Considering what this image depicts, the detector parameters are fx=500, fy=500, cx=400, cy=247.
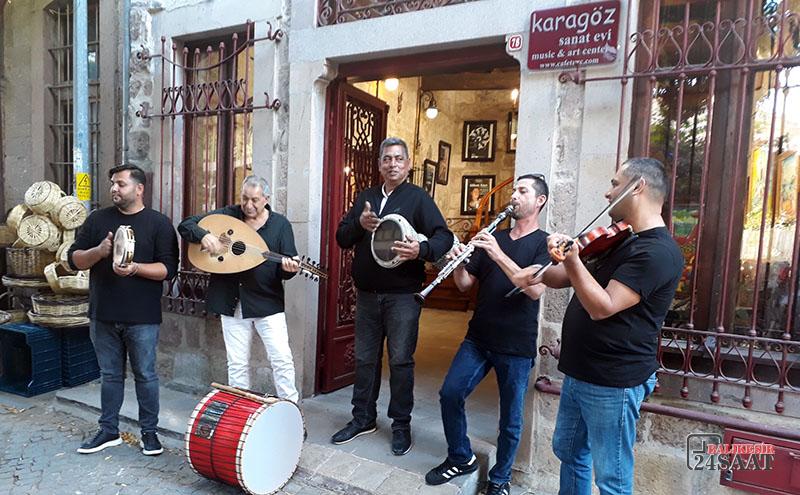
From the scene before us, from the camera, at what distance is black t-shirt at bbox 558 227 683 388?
1969 millimetres

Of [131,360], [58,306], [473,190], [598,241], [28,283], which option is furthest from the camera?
[473,190]

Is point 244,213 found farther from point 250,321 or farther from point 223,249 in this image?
point 250,321

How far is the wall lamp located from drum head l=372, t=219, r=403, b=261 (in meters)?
5.64

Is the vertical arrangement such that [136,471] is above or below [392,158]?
below

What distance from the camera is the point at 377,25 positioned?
3.75m

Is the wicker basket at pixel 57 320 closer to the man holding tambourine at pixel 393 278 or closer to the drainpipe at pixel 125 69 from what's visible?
the drainpipe at pixel 125 69

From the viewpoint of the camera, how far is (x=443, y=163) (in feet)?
30.8

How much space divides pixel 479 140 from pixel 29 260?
7289mm

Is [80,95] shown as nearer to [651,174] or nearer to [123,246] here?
[123,246]

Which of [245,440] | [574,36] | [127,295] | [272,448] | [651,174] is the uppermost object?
[574,36]

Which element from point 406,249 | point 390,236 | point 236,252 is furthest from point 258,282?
point 406,249

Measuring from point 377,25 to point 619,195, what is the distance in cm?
244

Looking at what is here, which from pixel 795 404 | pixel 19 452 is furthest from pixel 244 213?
pixel 795 404

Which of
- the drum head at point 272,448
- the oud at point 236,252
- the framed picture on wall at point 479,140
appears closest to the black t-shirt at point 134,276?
the oud at point 236,252
